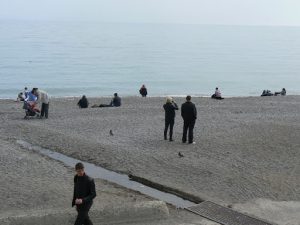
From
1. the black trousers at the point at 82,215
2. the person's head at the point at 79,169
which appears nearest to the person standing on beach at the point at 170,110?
the black trousers at the point at 82,215

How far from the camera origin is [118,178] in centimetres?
1260

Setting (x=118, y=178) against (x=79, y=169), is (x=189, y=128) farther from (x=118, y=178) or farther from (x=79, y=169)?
(x=79, y=169)

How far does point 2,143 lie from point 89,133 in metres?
3.38

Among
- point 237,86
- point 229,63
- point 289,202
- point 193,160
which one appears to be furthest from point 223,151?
point 229,63

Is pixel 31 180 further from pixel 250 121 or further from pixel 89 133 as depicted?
pixel 250 121

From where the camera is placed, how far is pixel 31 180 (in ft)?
39.3

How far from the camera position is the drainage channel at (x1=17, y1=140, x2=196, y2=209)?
10992mm

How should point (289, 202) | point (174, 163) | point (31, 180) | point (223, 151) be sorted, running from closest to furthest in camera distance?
point (289, 202) → point (31, 180) → point (174, 163) → point (223, 151)

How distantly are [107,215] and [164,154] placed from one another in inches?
225

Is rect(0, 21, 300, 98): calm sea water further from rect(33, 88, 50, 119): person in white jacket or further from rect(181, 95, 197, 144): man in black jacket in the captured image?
rect(181, 95, 197, 144): man in black jacket

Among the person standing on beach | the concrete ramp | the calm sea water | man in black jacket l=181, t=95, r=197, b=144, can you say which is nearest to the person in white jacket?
the person standing on beach

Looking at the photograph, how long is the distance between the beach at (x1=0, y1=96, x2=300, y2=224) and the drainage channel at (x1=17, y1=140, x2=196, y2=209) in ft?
0.91

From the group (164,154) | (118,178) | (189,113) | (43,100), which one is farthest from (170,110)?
(43,100)

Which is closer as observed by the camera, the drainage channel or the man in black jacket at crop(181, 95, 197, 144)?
the drainage channel
